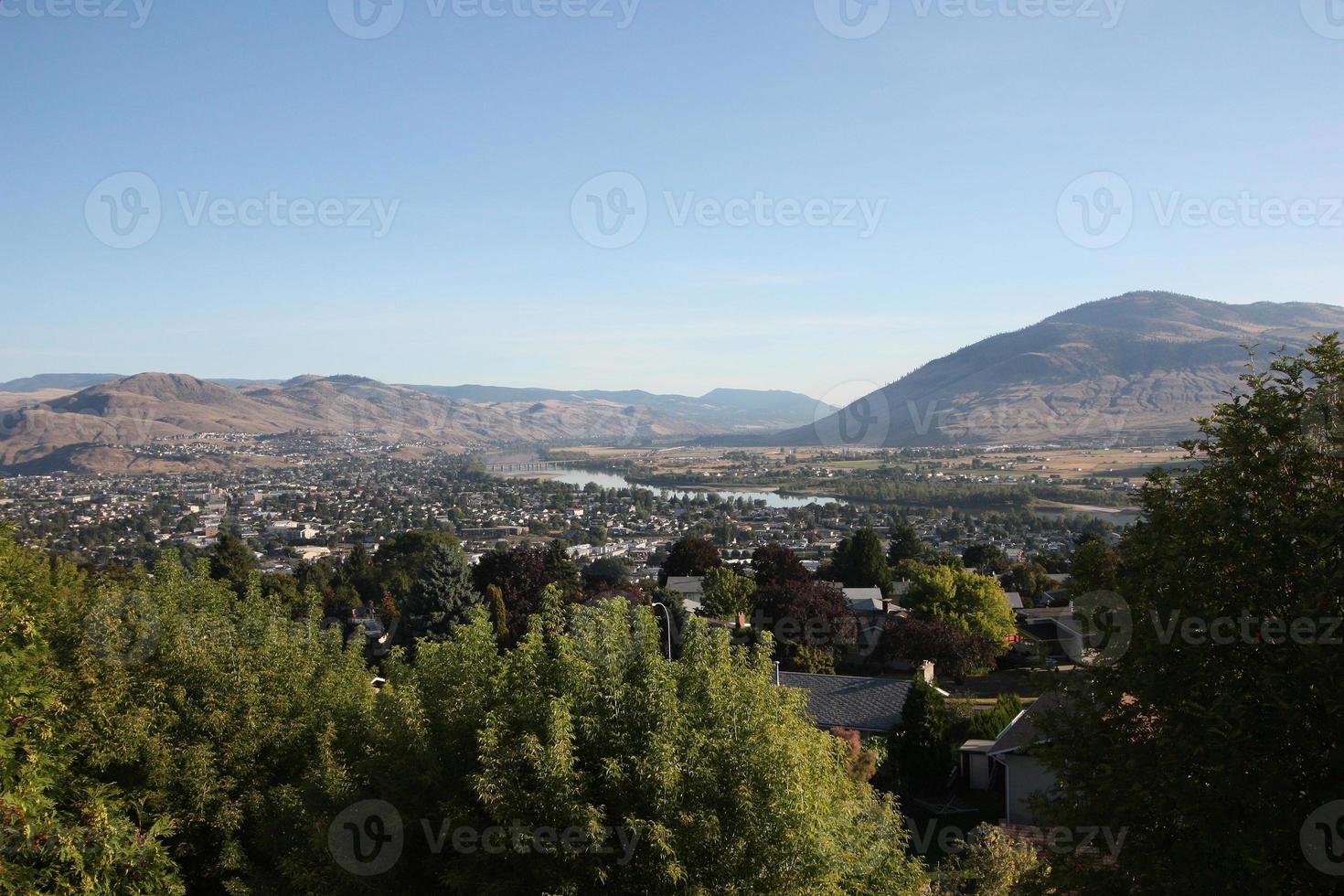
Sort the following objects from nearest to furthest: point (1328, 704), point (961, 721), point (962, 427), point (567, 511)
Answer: point (1328, 704)
point (961, 721)
point (567, 511)
point (962, 427)

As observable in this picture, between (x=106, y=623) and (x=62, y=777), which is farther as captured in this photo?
Result: (x=106, y=623)

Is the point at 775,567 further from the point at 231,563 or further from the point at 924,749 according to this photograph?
the point at 231,563

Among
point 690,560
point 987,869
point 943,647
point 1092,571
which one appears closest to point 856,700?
point 943,647

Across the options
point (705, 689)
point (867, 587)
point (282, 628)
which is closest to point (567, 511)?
point (867, 587)

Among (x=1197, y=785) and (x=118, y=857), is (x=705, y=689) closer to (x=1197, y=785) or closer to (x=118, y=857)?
(x=1197, y=785)

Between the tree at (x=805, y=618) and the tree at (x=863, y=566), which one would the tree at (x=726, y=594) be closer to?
the tree at (x=805, y=618)

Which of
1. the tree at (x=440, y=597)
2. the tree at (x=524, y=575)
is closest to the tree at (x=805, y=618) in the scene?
the tree at (x=524, y=575)
